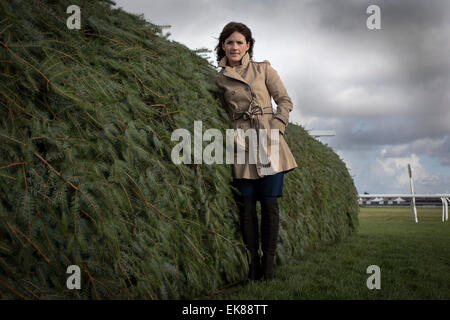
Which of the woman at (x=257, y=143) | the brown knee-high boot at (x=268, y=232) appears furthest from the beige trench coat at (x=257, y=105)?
the brown knee-high boot at (x=268, y=232)

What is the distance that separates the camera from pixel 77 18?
2367 millimetres

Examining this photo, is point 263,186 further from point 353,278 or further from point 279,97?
point 353,278

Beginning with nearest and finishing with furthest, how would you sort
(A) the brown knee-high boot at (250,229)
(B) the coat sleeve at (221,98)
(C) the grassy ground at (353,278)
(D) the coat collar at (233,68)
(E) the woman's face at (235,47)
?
(C) the grassy ground at (353,278) → (A) the brown knee-high boot at (250,229) → (D) the coat collar at (233,68) → (E) the woman's face at (235,47) → (B) the coat sleeve at (221,98)

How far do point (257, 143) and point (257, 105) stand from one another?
14.9 inches

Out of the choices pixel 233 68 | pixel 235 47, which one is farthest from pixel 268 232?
pixel 235 47

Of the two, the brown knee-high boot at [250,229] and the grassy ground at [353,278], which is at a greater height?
the brown knee-high boot at [250,229]

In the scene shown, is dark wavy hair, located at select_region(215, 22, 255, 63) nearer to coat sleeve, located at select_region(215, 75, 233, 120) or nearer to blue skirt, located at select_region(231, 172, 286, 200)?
coat sleeve, located at select_region(215, 75, 233, 120)

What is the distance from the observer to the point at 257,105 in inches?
133

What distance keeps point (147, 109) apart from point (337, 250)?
459cm

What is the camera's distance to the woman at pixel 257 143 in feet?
10.8

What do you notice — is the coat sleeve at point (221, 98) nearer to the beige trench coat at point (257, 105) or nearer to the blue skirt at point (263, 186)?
the beige trench coat at point (257, 105)

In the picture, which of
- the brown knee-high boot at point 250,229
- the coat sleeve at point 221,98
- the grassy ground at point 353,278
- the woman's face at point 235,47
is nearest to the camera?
the grassy ground at point 353,278
